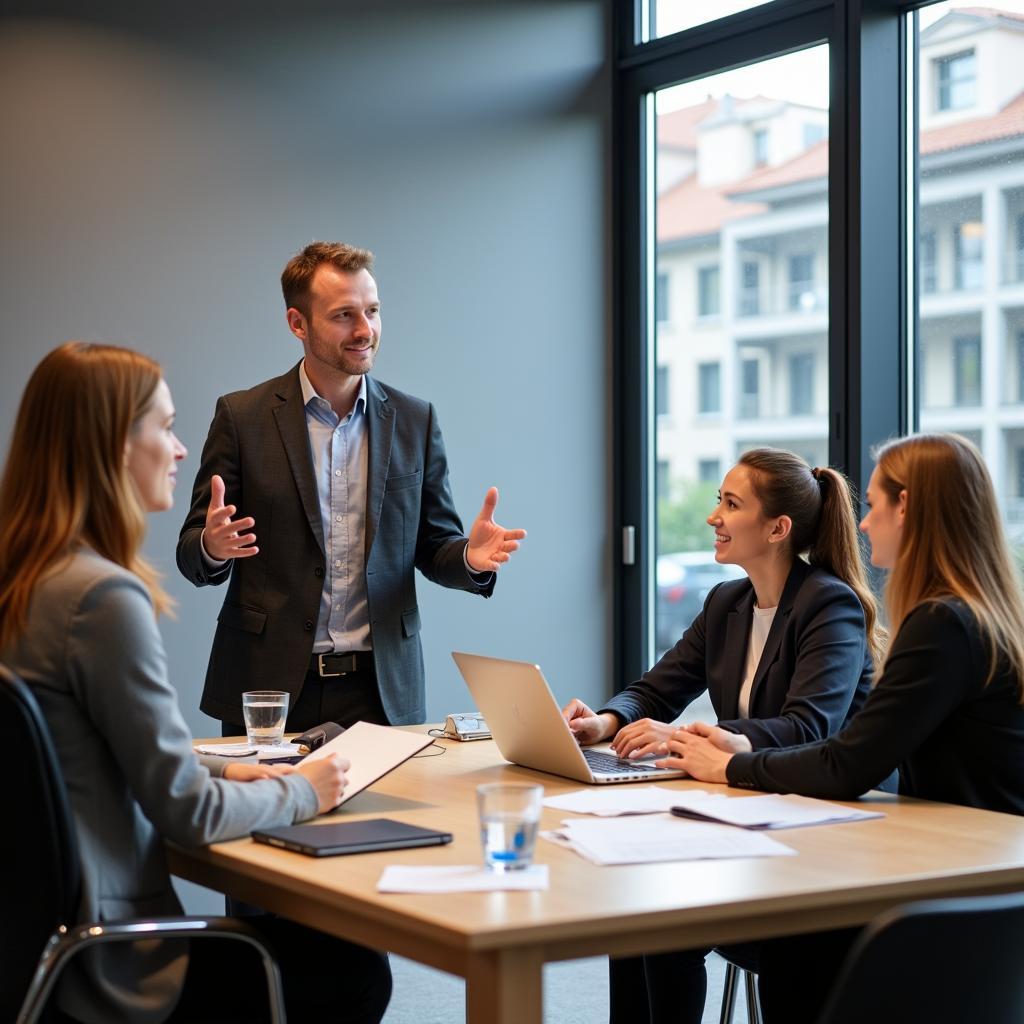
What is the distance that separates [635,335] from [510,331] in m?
0.48

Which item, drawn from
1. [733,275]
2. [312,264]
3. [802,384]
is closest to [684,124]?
[733,275]

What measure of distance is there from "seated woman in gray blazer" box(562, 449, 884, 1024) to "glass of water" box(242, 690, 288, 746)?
55 centimetres

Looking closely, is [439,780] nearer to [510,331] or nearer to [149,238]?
[149,238]

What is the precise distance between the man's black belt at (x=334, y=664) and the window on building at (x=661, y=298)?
2.15 m

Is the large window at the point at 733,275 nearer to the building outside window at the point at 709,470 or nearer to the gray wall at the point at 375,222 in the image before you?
the building outside window at the point at 709,470

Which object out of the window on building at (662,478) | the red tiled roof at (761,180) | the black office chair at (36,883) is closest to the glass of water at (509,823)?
the black office chair at (36,883)

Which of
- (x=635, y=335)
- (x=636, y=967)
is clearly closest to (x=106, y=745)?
(x=636, y=967)

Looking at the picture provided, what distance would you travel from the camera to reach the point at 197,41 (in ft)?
13.7

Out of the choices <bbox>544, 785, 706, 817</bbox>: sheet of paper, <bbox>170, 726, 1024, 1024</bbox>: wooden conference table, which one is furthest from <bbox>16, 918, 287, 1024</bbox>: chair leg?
<bbox>544, 785, 706, 817</bbox>: sheet of paper

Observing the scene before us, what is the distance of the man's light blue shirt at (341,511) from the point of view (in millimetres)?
3250

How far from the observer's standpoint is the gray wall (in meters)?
4.00

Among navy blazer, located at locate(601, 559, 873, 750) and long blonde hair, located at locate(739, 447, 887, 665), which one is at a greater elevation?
long blonde hair, located at locate(739, 447, 887, 665)

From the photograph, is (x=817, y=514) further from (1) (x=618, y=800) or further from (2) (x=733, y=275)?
(2) (x=733, y=275)

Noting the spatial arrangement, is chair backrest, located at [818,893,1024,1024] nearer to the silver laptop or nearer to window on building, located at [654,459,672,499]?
the silver laptop
